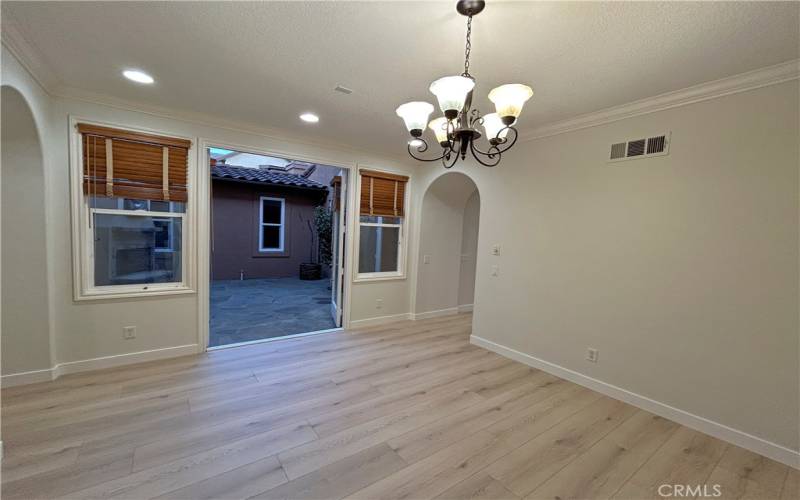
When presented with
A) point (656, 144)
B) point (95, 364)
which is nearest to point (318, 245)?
point (95, 364)

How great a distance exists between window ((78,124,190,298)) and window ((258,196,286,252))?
5.45m

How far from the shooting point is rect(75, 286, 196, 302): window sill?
3.06 meters

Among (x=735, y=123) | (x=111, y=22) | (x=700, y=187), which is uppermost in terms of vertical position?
(x=111, y=22)

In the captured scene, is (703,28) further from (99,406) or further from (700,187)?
(99,406)

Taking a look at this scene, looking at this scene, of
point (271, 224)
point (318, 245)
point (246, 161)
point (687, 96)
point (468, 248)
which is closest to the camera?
point (687, 96)

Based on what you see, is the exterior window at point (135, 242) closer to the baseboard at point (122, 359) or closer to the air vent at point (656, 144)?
the baseboard at point (122, 359)

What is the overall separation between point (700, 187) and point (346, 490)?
10.6 feet

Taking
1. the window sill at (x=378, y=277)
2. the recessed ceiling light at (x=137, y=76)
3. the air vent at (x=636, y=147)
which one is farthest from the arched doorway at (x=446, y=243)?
the recessed ceiling light at (x=137, y=76)

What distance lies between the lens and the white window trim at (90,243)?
9.62 ft

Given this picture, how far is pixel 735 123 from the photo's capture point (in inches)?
92.2

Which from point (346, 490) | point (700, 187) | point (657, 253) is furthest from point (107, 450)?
point (700, 187)

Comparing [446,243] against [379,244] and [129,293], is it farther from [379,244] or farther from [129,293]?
[129,293]

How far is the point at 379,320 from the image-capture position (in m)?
4.96

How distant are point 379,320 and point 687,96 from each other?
13.6 feet
